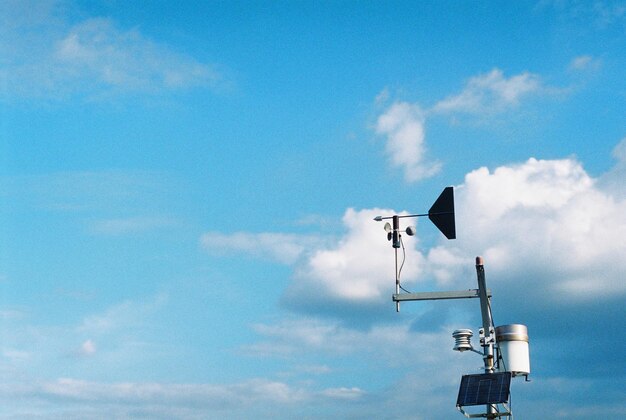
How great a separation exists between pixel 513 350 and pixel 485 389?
1656mm

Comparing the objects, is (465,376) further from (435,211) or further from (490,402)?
(435,211)

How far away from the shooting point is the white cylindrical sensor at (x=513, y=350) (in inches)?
960

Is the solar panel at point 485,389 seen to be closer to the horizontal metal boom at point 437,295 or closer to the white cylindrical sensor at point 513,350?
the white cylindrical sensor at point 513,350

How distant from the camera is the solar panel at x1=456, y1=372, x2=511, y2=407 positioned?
23.4 meters

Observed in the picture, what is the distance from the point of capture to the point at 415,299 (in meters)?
23.8

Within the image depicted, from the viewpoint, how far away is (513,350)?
24.5 m

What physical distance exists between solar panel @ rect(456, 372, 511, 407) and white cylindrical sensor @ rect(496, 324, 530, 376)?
591 mm

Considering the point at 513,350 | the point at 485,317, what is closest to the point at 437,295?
the point at 485,317

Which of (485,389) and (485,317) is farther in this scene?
(485,317)

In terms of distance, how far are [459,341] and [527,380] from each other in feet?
9.32

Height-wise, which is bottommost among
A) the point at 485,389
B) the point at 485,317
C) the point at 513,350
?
the point at 485,389

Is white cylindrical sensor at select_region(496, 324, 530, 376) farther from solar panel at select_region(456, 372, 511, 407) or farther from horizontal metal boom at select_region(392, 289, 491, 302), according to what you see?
horizontal metal boom at select_region(392, 289, 491, 302)

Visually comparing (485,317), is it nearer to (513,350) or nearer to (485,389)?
(513,350)

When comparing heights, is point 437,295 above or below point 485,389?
above
